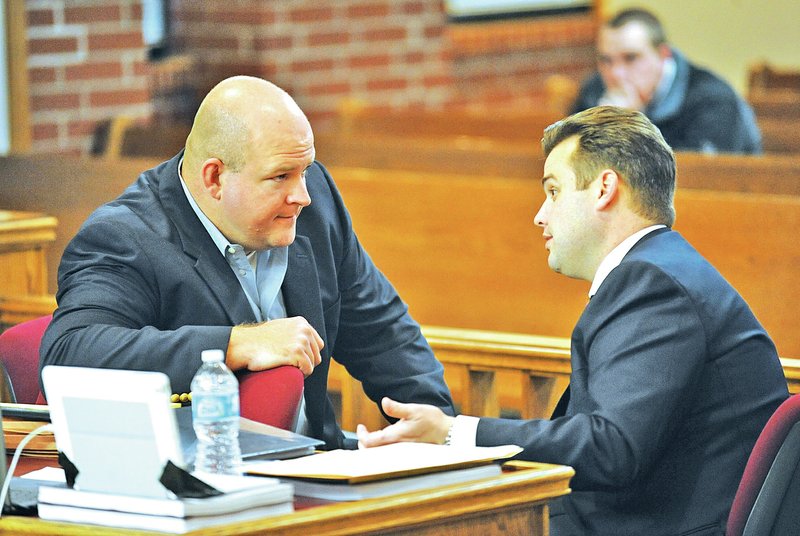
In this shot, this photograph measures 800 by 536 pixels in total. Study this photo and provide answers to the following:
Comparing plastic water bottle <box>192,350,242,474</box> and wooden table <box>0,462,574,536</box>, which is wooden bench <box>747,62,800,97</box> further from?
plastic water bottle <box>192,350,242,474</box>

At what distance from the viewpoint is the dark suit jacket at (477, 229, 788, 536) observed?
2.09 meters

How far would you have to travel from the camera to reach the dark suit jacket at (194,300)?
7.27 ft

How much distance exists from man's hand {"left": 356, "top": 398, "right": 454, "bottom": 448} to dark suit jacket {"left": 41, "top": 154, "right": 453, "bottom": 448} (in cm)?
30

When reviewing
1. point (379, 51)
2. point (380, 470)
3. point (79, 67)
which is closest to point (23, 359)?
point (380, 470)

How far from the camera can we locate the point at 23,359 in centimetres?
249

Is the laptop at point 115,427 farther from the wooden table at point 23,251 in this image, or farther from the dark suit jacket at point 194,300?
the wooden table at point 23,251

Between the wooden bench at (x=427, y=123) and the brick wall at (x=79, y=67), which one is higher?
the brick wall at (x=79, y=67)

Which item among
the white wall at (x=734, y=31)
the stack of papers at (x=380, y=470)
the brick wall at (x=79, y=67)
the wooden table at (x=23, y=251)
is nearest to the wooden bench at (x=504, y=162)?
the brick wall at (x=79, y=67)

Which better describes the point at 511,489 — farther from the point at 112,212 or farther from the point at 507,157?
the point at 507,157

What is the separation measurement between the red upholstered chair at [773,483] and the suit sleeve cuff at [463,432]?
1.39 ft

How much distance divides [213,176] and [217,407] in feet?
2.22

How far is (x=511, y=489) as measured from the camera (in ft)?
6.15

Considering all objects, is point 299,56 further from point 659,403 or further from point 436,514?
point 436,514

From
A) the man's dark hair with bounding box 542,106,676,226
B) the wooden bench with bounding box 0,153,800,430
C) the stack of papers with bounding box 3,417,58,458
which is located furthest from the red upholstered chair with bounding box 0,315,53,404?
the wooden bench with bounding box 0,153,800,430
